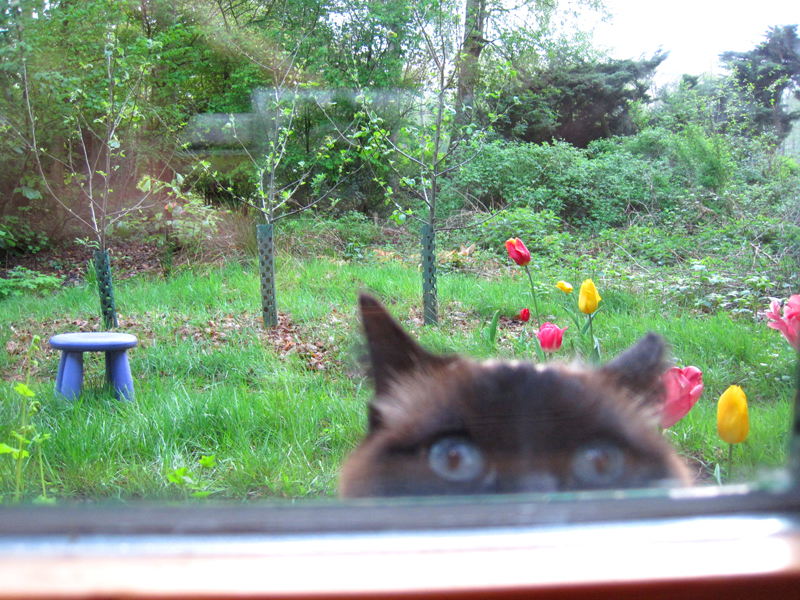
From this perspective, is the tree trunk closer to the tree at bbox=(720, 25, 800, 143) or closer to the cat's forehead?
the tree at bbox=(720, 25, 800, 143)

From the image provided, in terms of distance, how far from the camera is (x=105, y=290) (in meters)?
3.65

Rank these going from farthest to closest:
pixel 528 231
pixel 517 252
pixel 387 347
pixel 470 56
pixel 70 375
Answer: pixel 528 231
pixel 470 56
pixel 70 375
pixel 517 252
pixel 387 347

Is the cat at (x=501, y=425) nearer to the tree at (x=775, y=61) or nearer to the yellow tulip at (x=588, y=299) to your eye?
the tree at (x=775, y=61)

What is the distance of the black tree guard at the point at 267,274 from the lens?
12.2 ft

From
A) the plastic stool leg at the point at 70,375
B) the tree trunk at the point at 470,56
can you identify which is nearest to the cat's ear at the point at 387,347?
the plastic stool leg at the point at 70,375

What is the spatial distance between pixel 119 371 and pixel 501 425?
276cm

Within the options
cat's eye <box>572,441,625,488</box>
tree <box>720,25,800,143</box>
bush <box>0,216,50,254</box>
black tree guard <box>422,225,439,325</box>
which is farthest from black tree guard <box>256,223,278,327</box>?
cat's eye <box>572,441,625,488</box>

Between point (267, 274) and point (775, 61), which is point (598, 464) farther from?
point (267, 274)

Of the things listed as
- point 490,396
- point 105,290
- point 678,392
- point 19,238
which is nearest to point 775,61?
point 678,392

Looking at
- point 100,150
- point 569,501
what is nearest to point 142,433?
point 569,501

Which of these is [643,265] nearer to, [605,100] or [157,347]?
[605,100]

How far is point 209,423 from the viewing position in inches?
93.5

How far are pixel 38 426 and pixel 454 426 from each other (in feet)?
7.58

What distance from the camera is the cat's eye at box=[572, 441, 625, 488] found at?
61 cm
